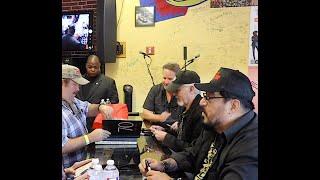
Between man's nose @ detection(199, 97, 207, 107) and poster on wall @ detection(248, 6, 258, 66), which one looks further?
man's nose @ detection(199, 97, 207, 107)

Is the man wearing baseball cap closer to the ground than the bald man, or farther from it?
closer to the ground

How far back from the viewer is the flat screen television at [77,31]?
3.59 feet

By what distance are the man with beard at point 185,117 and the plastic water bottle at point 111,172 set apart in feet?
0.93

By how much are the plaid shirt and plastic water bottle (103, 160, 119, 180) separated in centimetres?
11

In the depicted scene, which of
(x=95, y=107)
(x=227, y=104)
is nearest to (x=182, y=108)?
(x=227, y=104)

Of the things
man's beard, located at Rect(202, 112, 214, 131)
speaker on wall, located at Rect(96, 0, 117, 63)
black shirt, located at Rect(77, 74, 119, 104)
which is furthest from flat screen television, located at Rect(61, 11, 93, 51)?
man's beard, located at Rect(202, 112, 214, 131)

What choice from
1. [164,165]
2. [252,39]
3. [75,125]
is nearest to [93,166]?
[75,125]

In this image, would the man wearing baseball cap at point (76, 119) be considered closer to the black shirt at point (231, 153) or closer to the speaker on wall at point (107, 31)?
the speaker on wall at point (107, 31)

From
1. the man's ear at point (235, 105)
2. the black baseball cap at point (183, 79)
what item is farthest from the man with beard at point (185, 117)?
the man's ear at point (235, 105)

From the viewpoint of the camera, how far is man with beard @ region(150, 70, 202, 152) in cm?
140

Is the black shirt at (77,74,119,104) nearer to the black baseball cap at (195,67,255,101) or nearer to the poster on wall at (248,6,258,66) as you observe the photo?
the black baseball cap at (195,67,255,101)

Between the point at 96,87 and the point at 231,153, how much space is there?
25.1 inches
